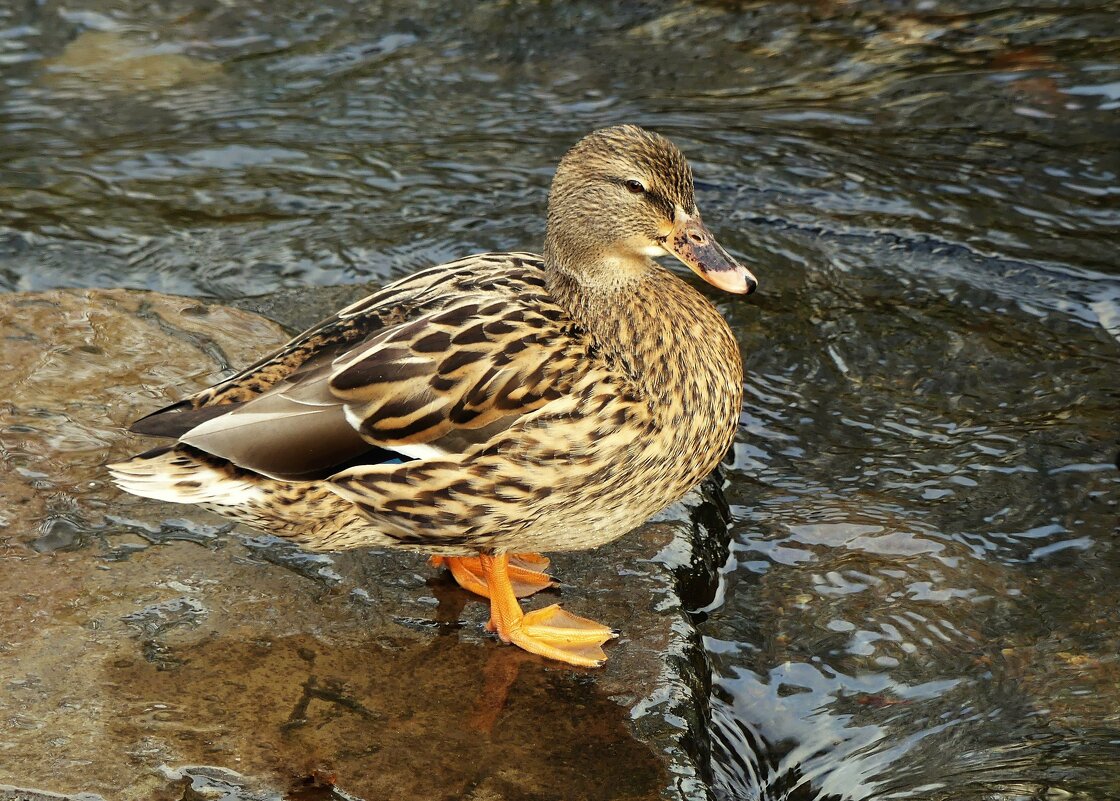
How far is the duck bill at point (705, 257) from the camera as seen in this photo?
472 centimetres

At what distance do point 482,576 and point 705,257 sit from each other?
1.35 metres

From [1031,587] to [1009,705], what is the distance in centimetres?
69

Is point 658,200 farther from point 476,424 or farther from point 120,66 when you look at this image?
point 120,66

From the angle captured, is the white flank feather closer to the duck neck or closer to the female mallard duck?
the female mallard duck

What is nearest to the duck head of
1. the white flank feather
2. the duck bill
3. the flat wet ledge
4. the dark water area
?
the duck bill

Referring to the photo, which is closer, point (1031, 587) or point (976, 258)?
point (1031, 587)

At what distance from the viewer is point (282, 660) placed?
427 cm

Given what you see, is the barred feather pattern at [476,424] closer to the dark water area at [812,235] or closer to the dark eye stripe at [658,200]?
the dark eye stripe at [658,200]

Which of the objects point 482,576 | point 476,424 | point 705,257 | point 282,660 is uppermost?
point 705,257

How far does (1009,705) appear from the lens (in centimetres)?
434

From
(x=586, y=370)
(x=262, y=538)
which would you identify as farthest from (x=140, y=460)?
(x=586, y=370)

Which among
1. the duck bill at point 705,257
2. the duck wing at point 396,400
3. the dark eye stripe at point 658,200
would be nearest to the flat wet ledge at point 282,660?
the duck wing at point 396,400

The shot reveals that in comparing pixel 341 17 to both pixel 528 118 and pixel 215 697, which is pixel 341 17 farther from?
pixel 215 697

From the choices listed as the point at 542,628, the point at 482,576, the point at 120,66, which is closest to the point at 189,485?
the point at 482,576
